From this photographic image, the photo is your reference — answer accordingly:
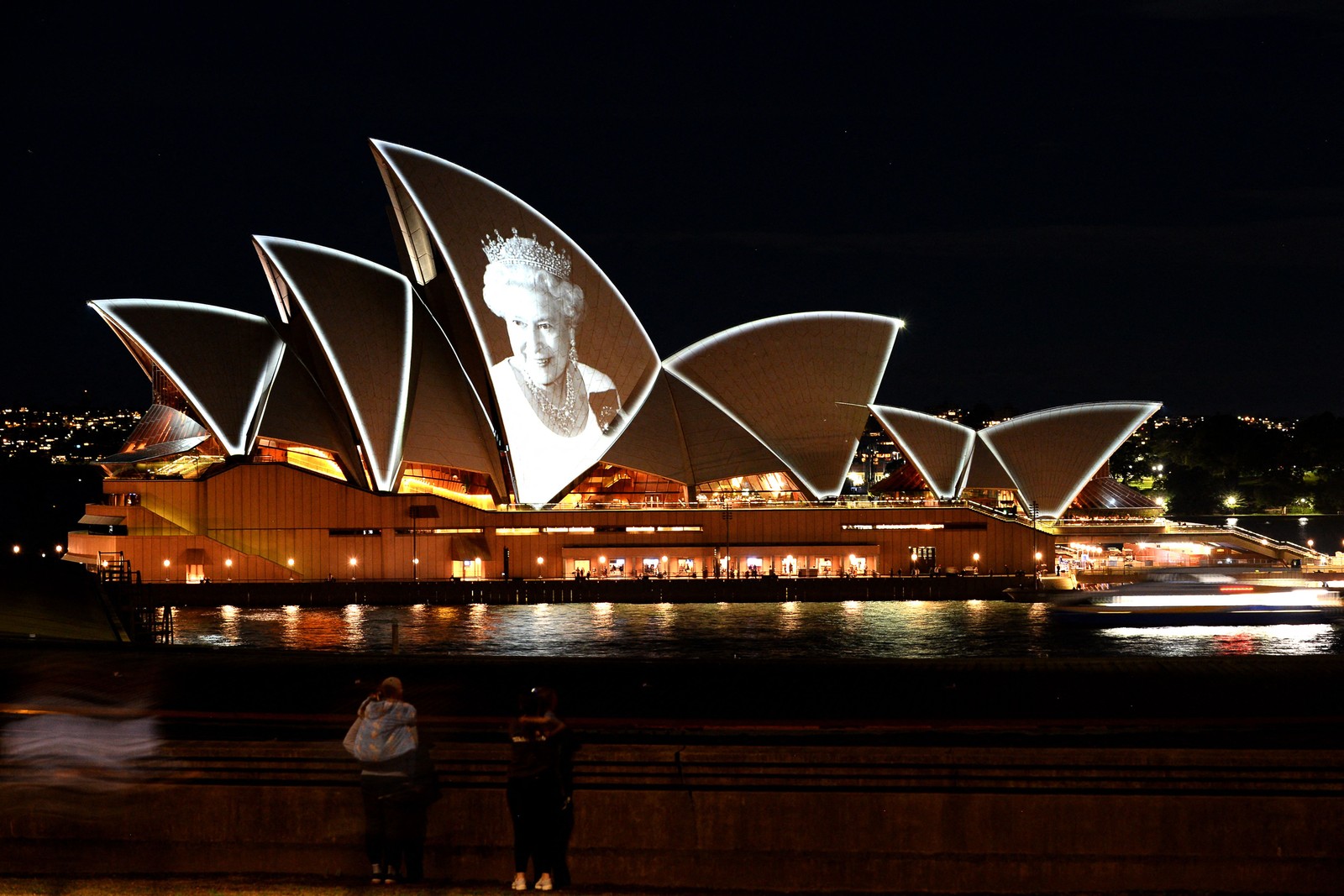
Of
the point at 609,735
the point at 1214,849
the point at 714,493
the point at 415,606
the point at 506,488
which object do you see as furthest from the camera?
the point at 714,493

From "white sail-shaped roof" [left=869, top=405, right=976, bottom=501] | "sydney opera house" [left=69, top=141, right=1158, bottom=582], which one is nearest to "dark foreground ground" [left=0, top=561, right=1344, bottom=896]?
"sydney opera house" [left=69, top=141, right=1158, bottom=582]

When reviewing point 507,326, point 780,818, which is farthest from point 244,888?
point 507,326

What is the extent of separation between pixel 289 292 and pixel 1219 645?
92.0 ft

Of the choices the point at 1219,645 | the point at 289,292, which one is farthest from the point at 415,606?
the point at 1219,645

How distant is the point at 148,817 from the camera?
20.9ft

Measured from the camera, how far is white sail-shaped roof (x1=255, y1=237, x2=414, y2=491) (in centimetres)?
3831

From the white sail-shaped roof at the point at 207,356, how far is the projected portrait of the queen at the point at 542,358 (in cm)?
764

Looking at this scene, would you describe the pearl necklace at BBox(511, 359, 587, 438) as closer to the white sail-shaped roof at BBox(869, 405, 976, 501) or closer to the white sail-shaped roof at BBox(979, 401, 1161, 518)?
the white sail-shaped roof at BBox(869, 405, 976, 501)

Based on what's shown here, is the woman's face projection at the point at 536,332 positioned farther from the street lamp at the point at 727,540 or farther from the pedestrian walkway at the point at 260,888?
the pedestrian walkway at the point at 260,888

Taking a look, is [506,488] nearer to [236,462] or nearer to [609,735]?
[236,462]

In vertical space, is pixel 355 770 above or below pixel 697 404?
below

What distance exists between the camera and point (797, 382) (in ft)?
157

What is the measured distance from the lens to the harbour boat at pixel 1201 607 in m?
32.9

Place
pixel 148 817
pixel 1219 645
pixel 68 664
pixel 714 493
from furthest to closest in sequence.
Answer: pixel 714 493, pixel 1219 645, pixel 68 664, pixel 148 817
